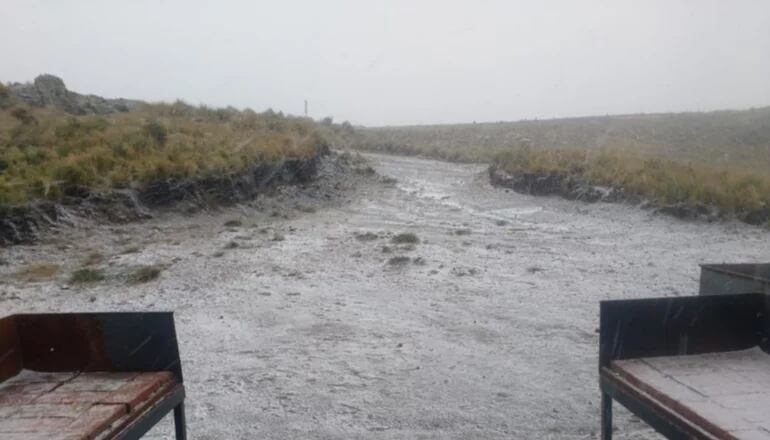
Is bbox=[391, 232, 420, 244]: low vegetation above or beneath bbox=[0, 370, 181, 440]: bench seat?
beneath

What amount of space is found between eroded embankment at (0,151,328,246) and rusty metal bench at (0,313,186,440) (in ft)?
28.9

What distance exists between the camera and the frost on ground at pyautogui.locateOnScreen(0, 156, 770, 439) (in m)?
5.13

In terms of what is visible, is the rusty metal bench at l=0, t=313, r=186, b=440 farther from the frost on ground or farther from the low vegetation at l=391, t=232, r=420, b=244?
the low vegetation at l=391, t=232, r=420, b=244

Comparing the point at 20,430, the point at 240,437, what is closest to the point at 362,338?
the point at 240,437

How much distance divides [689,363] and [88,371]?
3149 mm

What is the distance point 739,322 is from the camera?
3.69m

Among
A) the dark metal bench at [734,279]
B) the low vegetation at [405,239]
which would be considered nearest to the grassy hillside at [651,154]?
the low vegetation at [405,239]

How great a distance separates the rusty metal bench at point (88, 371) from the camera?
9.84 ft

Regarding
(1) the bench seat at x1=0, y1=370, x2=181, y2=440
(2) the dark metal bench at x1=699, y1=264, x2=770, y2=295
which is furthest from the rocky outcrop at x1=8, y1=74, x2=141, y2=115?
(2) the dark metal bench at x1=699, y1=264, x2=770, y2=295

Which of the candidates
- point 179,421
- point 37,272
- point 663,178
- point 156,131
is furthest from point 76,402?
point 663,178

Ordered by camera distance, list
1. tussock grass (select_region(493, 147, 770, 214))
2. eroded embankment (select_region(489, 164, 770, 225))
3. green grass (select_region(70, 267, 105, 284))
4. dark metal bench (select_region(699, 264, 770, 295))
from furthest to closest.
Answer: tussock grass (select_region(493, 147, 770, 214)), eroded embankment (select_region(489, 164, 770, 225)), green grass (select_region(70, 267, 105, 284)), dark metal bench (select_region(699, 264, 770, 295))

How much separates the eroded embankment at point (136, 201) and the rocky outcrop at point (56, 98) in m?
9.74

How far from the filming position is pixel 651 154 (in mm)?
30609

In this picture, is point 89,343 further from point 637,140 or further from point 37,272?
point 637,140
